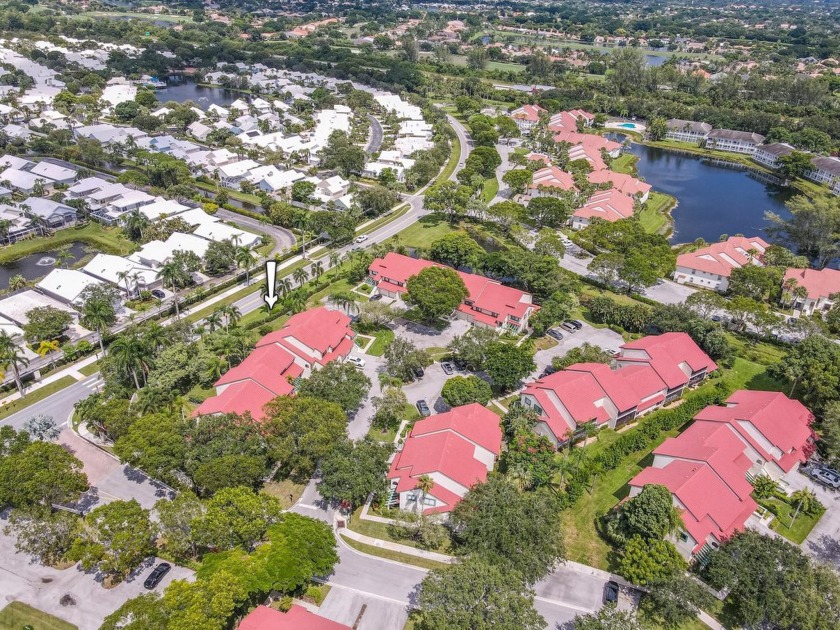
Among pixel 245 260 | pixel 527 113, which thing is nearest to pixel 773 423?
pixel 245 260

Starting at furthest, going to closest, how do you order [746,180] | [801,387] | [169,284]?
[746,180]
[169,284]
[801,387]

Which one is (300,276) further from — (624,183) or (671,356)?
(624,183)

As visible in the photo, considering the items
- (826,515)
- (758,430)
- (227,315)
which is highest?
(758,430)

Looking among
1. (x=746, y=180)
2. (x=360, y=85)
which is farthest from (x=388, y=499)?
(x=360, y=85)

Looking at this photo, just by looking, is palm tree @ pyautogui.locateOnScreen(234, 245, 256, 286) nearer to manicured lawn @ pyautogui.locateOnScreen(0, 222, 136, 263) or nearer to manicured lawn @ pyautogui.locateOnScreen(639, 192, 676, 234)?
manicured lawn @ pyautogui.locateOnScreen(0, 222, 136, 263)

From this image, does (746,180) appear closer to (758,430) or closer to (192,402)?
(758,430)

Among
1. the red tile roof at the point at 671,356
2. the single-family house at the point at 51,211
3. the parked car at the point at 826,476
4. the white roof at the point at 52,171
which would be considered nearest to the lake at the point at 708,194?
the red tile roof at the point at 671,356

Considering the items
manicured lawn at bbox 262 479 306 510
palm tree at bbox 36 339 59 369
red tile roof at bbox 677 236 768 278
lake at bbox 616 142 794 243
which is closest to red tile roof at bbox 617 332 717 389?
red tile roof at bbox 677 236 768 278
